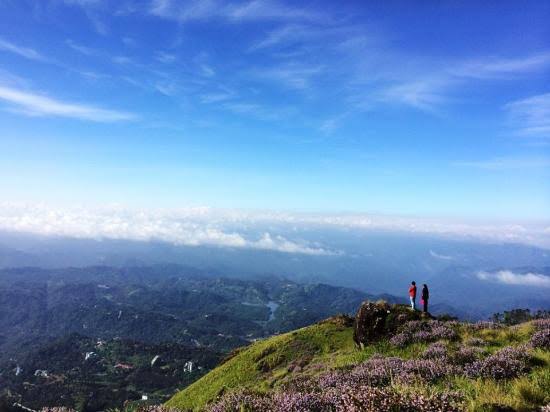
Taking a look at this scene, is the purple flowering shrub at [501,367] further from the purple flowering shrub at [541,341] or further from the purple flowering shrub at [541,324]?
the purple flowering shrub at [541,324]

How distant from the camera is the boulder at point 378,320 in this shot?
2370 cm

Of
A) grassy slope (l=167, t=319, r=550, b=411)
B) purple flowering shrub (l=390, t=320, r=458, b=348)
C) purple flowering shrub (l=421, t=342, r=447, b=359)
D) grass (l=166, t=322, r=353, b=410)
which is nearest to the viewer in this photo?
purple flowering shrub (l=421, t=342, r=447, b=359)

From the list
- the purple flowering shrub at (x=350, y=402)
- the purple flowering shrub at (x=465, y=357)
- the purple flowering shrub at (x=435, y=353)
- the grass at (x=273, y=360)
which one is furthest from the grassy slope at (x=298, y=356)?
the purple flowering shrub at (x=350, y=402)

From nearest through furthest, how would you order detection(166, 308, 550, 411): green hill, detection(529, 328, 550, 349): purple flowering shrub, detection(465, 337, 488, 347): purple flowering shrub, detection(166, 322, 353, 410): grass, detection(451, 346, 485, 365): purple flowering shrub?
detection(166, 308, 550, 411): green hill, detection(451, 346, 485, 365): purple flowering shrub, detection(529, 328, 550, 349): purple flowering shrub, detection(465, 337, 488, 347): purple flowering shrub, detection(166, 322, 353, 410): grass

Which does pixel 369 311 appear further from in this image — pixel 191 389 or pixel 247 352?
pixel 191 389

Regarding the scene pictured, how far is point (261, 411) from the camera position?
944 centimetres

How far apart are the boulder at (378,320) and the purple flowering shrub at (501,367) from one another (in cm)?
1002

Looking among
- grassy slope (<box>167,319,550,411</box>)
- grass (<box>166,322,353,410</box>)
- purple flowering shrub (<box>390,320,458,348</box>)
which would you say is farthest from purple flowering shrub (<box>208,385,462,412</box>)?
grass (<box>166,322,353,410</box>)

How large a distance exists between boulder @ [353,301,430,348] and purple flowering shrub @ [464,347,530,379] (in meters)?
10.0

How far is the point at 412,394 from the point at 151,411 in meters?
6.68

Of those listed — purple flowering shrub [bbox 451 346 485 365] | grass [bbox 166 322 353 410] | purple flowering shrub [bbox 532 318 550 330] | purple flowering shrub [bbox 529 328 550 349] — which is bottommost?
grass [bbox 166 322 353 410]

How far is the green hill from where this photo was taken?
8.61 metres

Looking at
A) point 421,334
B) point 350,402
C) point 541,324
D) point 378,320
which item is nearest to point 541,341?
point 541,324

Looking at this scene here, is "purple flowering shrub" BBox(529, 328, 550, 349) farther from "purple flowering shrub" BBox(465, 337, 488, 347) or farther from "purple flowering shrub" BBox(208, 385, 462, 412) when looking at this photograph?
"purple flowering shrub" BBox(208, 385, 462, 412)
